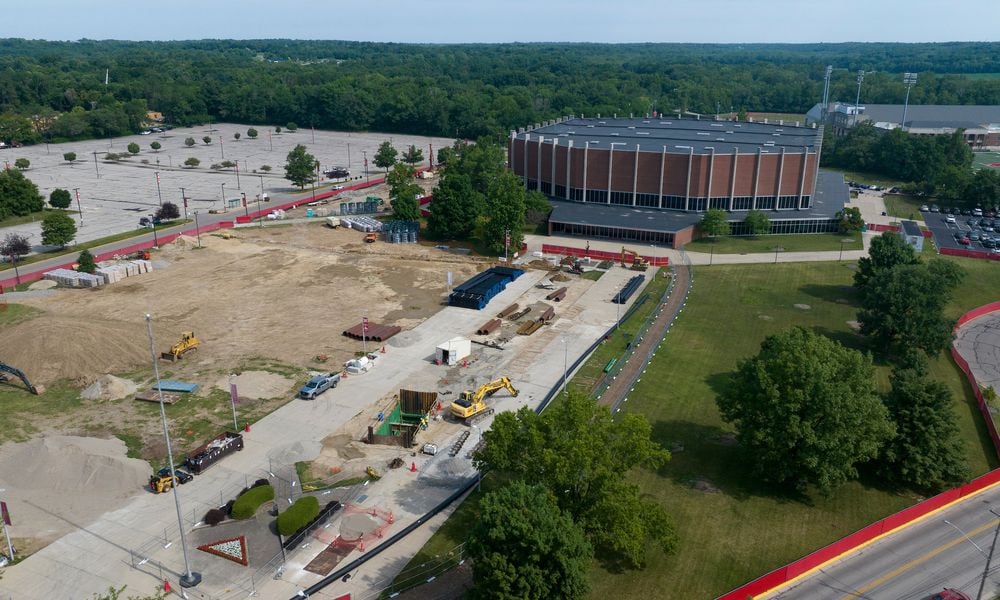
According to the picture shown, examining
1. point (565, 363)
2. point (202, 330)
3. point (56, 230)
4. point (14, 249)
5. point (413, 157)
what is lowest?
point (202, 330)

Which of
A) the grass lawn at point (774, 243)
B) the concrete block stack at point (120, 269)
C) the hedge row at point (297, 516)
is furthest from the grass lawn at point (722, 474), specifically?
the concrete block stack at point (120, 269)

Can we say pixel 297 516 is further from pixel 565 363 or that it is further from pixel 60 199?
pixel 60 199

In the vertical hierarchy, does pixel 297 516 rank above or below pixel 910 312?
below

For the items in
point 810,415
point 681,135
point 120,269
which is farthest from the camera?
point 681,135

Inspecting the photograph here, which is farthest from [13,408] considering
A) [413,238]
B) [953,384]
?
[953,384]

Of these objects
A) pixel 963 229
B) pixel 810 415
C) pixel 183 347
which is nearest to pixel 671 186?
pixel 963 229

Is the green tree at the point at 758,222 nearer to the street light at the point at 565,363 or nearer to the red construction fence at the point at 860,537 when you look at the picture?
the street light at the point at 565,363

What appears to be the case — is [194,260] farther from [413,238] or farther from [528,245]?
[528,245]
